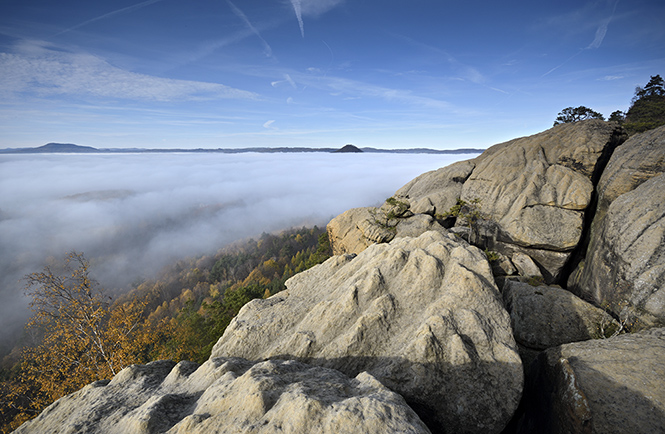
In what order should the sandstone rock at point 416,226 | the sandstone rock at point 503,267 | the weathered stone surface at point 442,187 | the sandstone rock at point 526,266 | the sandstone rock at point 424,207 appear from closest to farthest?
the sandstone rock at point 526,266 < the sandstone rock at point 503,267 < the sandstone rock at point 416,226 < the sandstone rock at point 424,207 < the weathered stone surface at point 442,187

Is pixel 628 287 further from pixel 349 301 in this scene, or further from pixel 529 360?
pixel 349 301

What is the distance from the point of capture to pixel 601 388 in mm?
9195

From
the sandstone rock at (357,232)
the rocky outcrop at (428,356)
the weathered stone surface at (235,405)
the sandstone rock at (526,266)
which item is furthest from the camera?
the sandstone rock at (357,232)

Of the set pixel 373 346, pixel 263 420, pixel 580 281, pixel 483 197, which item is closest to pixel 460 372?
pixel 373 346

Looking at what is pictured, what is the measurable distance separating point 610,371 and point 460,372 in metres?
5.30

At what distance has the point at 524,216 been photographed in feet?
111

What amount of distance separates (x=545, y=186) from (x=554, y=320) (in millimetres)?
25410

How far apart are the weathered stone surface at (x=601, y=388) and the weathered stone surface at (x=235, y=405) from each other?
7.13 m

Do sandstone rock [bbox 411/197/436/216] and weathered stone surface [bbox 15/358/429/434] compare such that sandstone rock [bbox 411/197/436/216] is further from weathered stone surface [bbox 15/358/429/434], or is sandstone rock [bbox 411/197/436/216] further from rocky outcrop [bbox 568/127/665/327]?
weathered stone surface [bbox 15/358/429/434]

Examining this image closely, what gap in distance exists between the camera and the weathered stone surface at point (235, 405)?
19.5ft

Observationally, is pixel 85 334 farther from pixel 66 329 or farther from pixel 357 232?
pixel 357 232

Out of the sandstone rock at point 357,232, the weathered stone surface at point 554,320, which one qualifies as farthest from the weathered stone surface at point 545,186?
the weathered stone surface at point 554,320

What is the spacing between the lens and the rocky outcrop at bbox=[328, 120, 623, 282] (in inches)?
1239

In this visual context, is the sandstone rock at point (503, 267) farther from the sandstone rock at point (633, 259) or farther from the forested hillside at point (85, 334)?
the forested hillside at point (85, 334)
